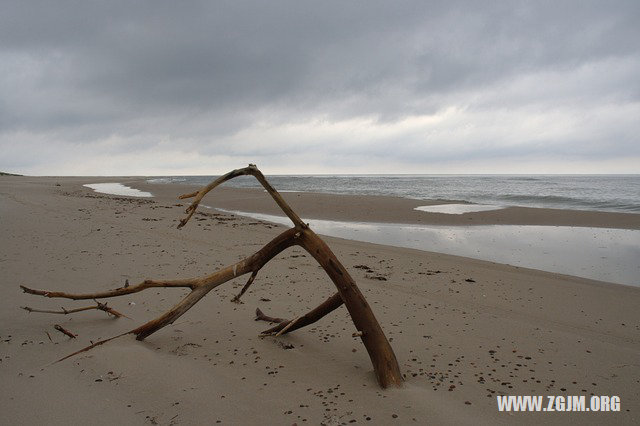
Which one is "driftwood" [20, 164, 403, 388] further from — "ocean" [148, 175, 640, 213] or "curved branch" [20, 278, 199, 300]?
"ocean" [148, 175, 640, 213]

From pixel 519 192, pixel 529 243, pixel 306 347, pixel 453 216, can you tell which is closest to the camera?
pixel 306 347

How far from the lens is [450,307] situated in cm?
592

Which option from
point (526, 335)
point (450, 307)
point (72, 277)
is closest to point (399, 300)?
point (450, 307)

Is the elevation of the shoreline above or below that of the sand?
above

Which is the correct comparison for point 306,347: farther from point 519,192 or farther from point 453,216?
point 519,192

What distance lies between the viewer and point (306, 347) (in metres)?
4.31

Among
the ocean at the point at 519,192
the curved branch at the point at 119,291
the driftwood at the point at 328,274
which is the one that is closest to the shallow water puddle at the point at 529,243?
the driftwood at the point at 328,274

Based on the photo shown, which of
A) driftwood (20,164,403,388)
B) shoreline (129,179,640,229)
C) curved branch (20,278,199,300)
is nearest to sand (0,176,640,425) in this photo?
driftwood (20,164,403,388)

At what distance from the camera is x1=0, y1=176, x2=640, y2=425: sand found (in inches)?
122

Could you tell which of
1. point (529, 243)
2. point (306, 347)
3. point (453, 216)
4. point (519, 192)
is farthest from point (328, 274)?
point (519, 192)

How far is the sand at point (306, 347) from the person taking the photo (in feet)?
10.2

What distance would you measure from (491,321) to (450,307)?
26.7 inches

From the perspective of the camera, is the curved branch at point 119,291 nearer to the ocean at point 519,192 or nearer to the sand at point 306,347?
the sand at point 306,347

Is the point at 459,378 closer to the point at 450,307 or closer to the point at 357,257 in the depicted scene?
the point at 450,307
